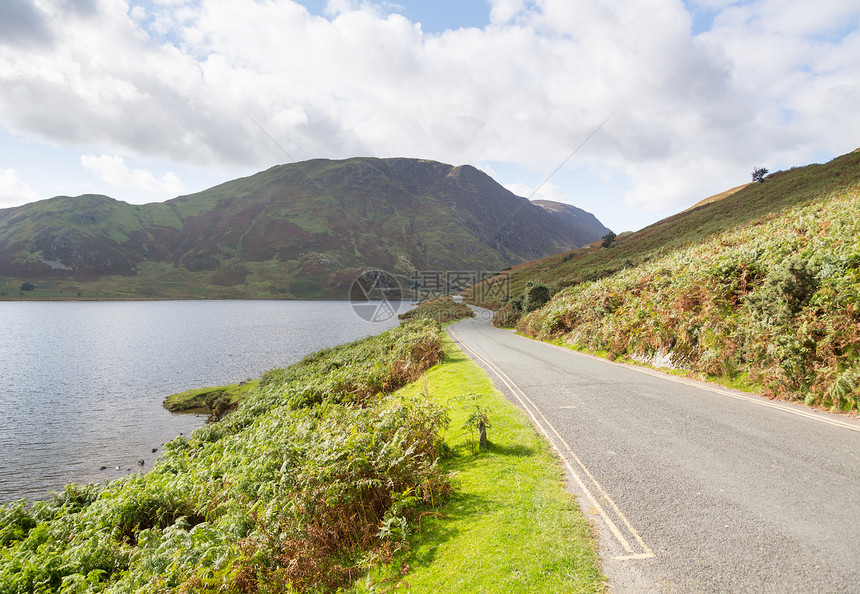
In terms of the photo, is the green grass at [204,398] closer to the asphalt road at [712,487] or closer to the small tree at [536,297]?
the small tree at [536,297]

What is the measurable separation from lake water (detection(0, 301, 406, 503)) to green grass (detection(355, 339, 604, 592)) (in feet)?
57.1

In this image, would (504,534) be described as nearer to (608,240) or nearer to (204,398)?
(204,398)

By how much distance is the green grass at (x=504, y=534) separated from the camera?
484 centimetres

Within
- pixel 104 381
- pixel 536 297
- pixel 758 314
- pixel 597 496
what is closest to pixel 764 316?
pixel 758 314

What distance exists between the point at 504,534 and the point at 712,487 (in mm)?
3882

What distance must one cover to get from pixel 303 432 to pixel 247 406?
45.0ft

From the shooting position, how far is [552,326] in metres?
30.5

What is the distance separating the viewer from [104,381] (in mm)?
38000

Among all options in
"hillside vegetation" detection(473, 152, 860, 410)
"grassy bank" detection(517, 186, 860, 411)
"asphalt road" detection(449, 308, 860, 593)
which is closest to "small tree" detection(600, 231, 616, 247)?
"hillside vegetation" detection(473, 152, 860, 410)

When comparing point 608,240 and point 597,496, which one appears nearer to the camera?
point 597,496

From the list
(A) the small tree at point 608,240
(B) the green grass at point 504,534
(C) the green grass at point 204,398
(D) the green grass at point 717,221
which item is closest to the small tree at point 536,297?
(D) the green grass at point 717,221

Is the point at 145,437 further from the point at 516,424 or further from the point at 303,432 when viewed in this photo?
the point at 516,424

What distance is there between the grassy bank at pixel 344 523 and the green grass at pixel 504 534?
22mm

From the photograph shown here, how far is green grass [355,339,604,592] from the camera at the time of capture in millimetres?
4840
